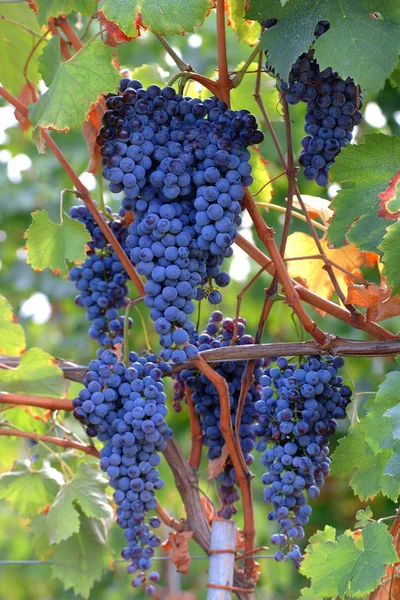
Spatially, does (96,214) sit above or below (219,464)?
above

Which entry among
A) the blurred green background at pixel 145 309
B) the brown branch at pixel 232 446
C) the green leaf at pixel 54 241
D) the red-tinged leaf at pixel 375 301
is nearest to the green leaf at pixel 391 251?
the red-tinged leaf at pixel 375 301

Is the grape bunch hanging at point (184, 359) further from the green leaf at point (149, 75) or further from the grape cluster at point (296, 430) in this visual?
the green leaf at point (149, 75)

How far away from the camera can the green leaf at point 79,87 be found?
1016mm

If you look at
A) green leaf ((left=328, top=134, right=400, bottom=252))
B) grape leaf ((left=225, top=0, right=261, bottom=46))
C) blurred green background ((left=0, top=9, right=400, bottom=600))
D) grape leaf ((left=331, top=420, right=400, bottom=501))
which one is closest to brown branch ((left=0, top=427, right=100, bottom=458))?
grape leaf ((left=331, top=420, right=400, bottom=501))

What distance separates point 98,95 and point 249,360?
42 cm

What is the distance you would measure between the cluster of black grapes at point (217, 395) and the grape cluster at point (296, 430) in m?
0.08

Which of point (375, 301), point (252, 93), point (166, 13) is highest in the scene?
point (252, 93)

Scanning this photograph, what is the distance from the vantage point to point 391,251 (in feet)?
2.99

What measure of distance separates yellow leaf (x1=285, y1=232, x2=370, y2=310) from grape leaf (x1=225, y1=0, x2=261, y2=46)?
0.33 meters

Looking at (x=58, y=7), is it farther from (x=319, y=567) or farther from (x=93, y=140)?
(x=319, y=567)

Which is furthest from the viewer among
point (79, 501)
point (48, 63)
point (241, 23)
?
point (79, 501)

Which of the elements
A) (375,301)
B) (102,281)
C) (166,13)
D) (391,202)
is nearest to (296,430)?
(375,301)

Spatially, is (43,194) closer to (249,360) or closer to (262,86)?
(262,86)

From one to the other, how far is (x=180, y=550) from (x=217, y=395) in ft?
0.80
